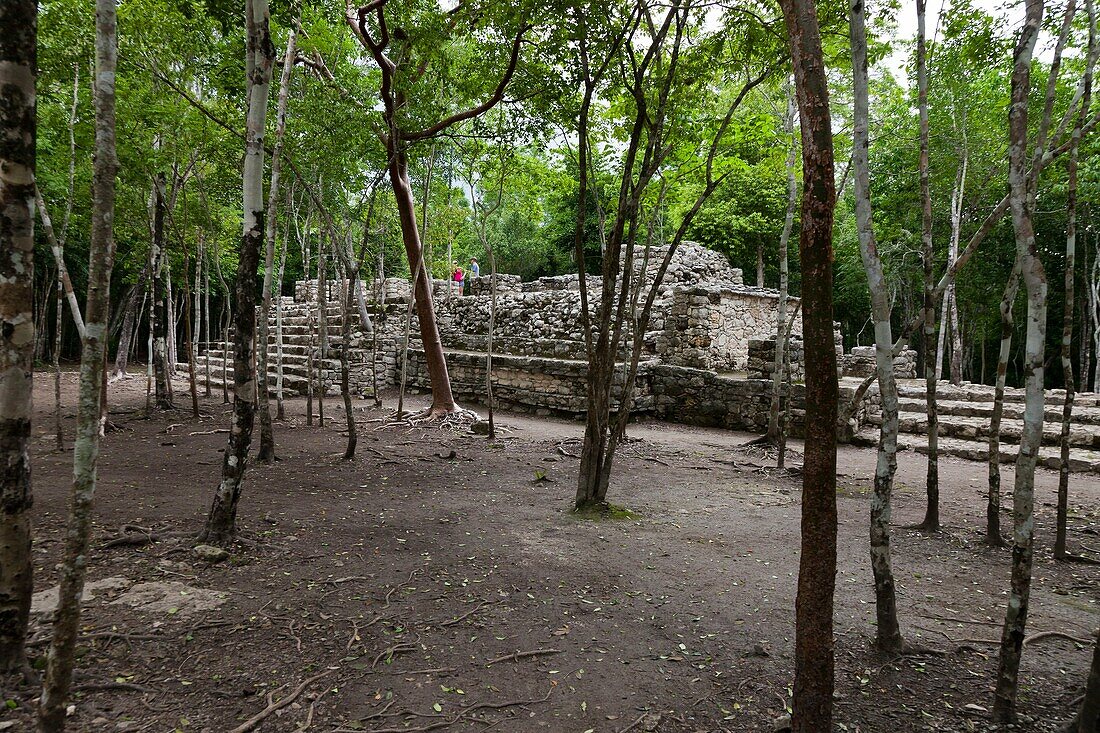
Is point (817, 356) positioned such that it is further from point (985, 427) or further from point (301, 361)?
point (301, 361)

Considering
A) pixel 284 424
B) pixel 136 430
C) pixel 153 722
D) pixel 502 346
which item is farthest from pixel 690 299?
pixel 153 722

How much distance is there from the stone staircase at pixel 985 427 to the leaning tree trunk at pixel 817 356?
846 centimetres

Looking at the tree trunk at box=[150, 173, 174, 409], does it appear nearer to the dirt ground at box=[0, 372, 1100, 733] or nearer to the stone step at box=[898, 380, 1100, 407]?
the dirt ground at box=[0, 372, 1100, 733]

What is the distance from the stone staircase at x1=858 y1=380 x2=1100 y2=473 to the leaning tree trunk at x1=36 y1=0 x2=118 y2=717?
10.4 meters

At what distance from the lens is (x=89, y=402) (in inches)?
92.0

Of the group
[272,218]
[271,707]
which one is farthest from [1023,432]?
[272,218]

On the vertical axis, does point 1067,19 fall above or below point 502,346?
above

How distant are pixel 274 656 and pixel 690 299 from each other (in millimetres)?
12007

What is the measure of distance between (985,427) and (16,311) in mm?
12085

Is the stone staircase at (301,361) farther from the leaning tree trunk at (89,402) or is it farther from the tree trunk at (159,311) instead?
the leaning tree trunk at (89,402)

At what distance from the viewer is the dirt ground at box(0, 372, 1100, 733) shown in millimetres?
2703

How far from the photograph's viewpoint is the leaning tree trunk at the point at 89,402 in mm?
2232

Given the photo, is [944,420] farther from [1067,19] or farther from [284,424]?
[284,424]

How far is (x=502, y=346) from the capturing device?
16.0 metres
